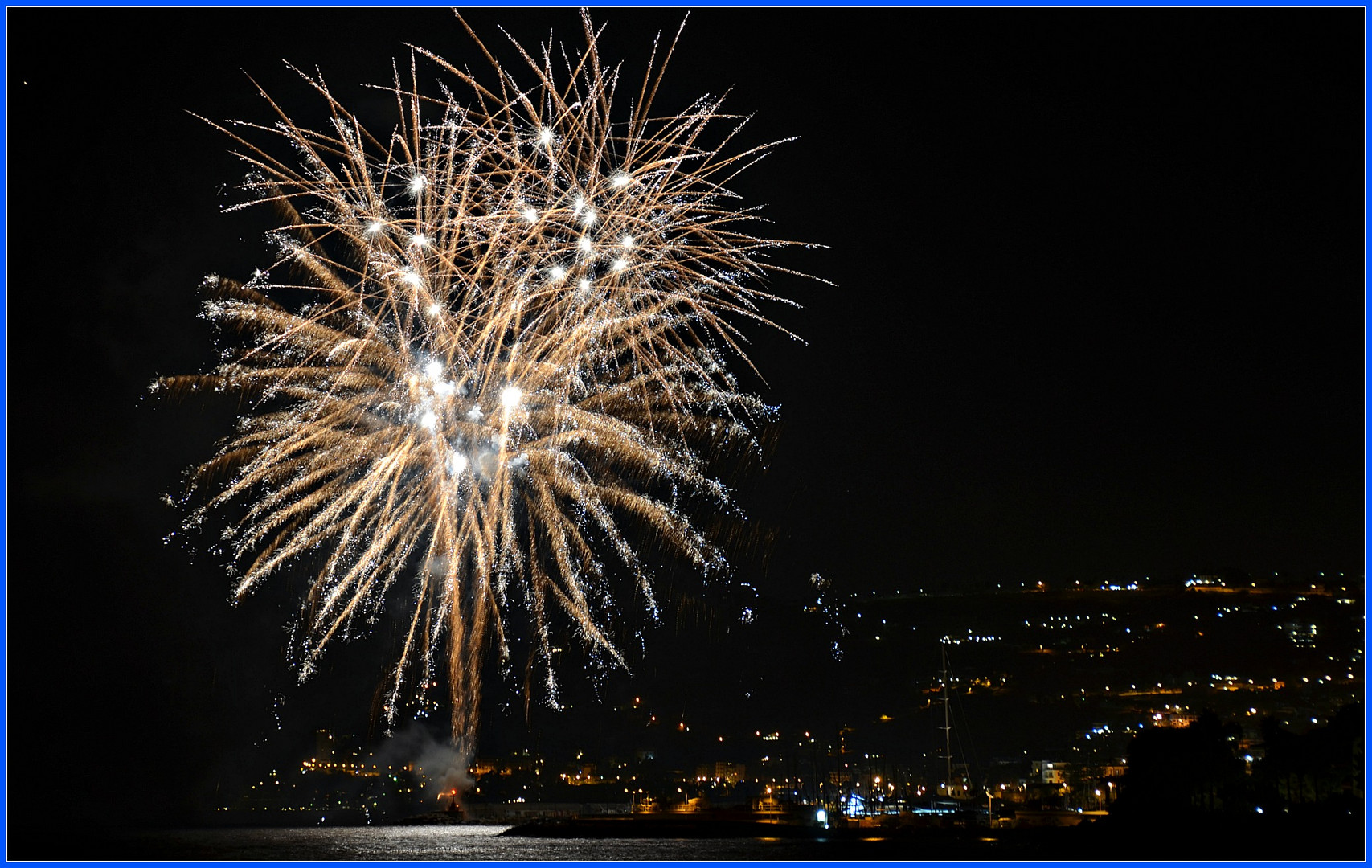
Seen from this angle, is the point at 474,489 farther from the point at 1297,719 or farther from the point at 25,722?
the point at 1297,719

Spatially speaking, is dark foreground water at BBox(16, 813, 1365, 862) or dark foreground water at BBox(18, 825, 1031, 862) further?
dark foreground water at BBox(18, 825, 1031, 862)

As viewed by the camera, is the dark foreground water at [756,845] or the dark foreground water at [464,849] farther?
the dark foreground water at [464,849]

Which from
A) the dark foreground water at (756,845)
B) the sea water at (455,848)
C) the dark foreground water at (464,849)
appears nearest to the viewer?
the dark foreground water at (756,845)

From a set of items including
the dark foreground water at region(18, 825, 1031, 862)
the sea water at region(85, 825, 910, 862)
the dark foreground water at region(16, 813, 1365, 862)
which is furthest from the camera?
the sea water at region(85, 825, 910, 862)

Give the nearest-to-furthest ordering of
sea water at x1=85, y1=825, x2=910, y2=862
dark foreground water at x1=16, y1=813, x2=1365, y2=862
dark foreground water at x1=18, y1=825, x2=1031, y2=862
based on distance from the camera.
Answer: dark foreground water at x1=16, y1=813, x2=1365, y2=862, dark foreground water at x1=18, y1=825, x2=1031, y2=862, sea water at x1=85, y1=825, x2=910, y2=862

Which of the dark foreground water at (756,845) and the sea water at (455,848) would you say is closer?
the dark foreground water at (756,845)

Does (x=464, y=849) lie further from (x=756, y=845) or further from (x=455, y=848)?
(x=756, y=845)

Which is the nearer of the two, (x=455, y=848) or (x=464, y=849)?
(x=464, y=849)

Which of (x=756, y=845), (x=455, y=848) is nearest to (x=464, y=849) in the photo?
(x=455, y=848)

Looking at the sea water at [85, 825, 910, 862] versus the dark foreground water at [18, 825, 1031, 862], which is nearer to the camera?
the dark foreground water at [18, 825, 1031, 862]

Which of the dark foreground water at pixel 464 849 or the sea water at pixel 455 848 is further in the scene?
the sea water at pixel 455 848

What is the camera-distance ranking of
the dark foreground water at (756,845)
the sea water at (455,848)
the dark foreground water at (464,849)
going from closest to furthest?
the dark foreground water at (756,845), the dark foreground water at (464,849), the sea water at (455,848)
